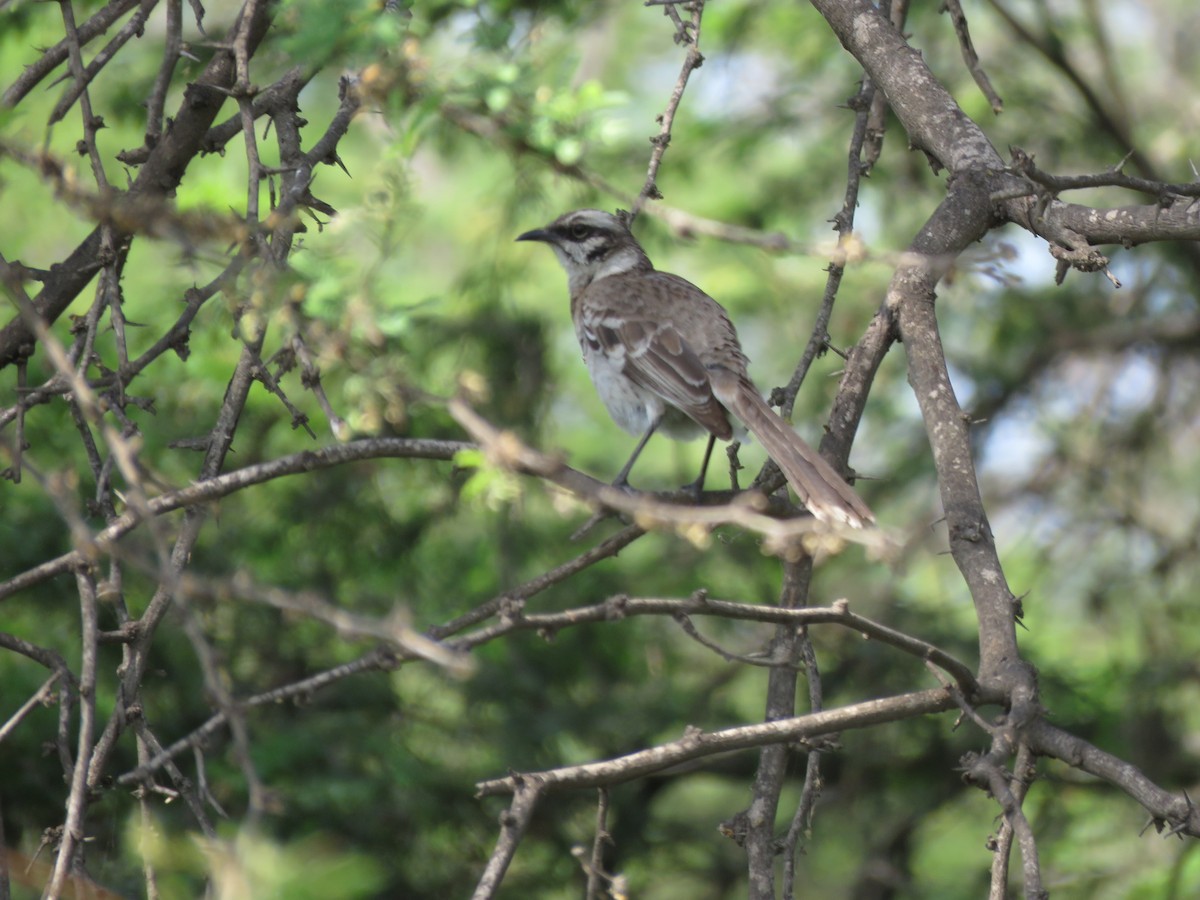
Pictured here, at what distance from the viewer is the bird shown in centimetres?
522

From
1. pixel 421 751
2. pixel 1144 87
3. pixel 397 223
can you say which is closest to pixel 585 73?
pixel 1144 87

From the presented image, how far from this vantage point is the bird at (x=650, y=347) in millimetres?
5219

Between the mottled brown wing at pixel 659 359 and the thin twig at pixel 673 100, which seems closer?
the thin twig at pixel 673 100

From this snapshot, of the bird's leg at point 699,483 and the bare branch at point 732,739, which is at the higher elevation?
the bird's leg at point 699,483

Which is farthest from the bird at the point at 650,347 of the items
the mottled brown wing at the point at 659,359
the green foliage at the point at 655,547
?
the green foliage at the point at 655,547

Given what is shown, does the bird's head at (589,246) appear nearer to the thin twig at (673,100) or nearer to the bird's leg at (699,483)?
the bird's leg at (699,483)

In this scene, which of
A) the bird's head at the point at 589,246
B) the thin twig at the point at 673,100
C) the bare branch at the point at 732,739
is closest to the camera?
the bare branch at the point at 732,739

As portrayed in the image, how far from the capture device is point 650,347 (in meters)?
5.70

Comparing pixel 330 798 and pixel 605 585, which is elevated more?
pixel 605 585

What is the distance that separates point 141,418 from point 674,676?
11.7 ft

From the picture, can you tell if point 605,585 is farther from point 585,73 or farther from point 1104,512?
point 585,73

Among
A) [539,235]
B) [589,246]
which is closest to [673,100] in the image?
[539,235]

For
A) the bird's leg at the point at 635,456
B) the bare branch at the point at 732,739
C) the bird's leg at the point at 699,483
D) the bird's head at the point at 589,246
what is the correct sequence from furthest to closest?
the bird's head at the point at 589,246 → the bird's leg at the point at 635,456 → the bird's leg at the point at 699,483 → the bare branch at the point at 732,739

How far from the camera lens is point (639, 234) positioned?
28.2 ft
